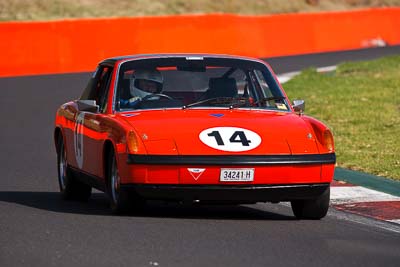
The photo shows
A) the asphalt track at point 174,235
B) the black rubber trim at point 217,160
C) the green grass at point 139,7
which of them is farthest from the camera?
the green grass at point 139,7

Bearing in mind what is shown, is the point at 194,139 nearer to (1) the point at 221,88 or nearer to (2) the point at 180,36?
(1) the point at 221,88

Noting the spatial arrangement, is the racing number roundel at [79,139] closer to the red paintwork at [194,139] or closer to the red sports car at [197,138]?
the red sports car at [197,138]

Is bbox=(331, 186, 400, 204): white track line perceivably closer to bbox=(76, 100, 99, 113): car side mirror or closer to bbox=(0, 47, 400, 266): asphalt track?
bbox=(0, 47, 400, 266): asphalt track

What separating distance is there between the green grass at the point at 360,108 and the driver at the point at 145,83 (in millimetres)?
3213

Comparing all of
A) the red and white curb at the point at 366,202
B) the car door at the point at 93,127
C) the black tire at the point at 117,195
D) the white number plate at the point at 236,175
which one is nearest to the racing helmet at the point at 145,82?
the car door at the point at 93,127

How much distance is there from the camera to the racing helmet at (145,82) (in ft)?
37.0

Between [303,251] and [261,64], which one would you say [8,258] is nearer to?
[303,251]

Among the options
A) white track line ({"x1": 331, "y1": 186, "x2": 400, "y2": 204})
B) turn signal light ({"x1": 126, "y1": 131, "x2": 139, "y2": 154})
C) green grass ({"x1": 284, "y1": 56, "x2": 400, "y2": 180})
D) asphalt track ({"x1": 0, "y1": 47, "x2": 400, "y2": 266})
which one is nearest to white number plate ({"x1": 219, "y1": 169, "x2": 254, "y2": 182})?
asphalt track ({"x1": 0, "y1": 47, "x2": 400, "y2": 266})

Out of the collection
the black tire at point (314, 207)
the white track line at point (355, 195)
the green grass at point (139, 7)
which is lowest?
the green grass at point (139, 7)

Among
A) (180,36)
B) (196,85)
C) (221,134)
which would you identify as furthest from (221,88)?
(180,36)

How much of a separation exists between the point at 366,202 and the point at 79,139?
8.28 feet

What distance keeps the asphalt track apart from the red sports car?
0.25 meters

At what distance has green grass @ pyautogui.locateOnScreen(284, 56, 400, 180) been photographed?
15.2 metres

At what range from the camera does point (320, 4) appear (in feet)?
195
